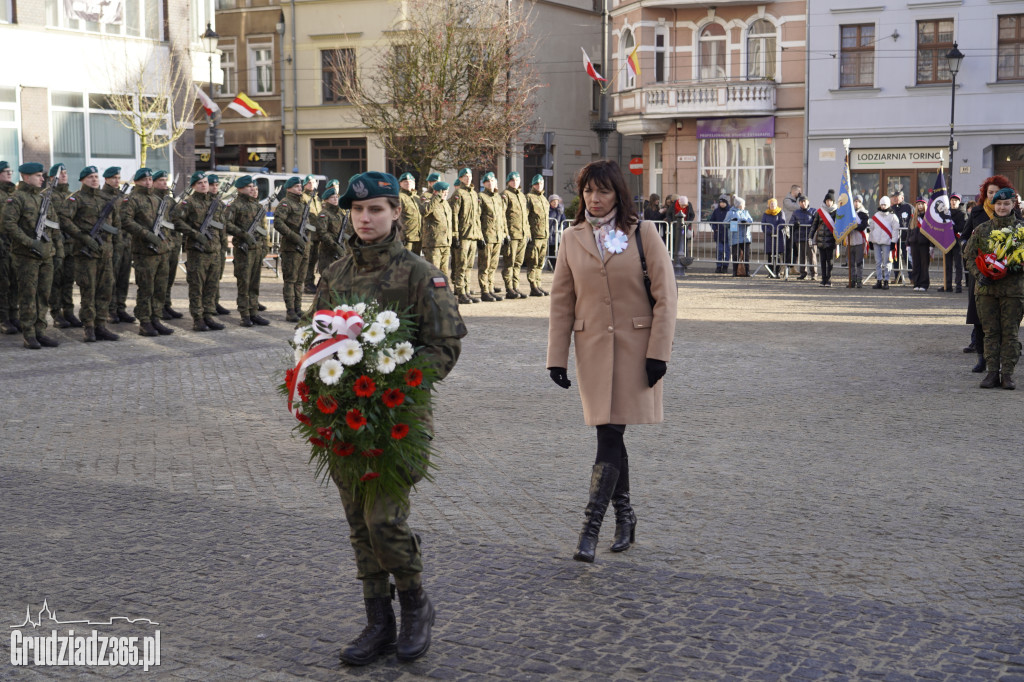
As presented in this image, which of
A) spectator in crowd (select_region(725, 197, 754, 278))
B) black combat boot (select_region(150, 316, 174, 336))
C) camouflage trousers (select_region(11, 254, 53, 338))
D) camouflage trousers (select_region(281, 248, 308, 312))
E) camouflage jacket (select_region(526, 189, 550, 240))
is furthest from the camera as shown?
spectator in crowd (select_region(725, 197, 754, 278))

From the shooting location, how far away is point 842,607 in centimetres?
549

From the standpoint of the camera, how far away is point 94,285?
53.1ft

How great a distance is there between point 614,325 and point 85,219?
1169 centimetres

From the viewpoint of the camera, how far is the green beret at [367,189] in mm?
4934

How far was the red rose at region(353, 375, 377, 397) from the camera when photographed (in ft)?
15.0

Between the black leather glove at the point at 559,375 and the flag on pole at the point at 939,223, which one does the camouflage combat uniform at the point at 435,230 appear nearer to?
the flag on pole at the point at 939,223

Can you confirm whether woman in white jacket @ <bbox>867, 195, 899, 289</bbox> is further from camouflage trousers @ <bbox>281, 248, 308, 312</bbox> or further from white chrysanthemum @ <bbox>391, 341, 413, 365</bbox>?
white chrysanthemum @ <bbox>391, 341, 413, 365</bbox>

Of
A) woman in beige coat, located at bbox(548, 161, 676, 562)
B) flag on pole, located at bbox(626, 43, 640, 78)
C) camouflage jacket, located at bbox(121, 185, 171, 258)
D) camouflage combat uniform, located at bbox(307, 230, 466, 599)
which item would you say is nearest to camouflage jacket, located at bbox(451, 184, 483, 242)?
camouflage jacket, located at bbox(121, 185, 171, 258)

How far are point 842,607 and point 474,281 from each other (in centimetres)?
2229

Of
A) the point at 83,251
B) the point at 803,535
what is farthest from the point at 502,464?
the point at 83,251

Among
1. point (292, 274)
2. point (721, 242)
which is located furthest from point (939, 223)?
point (292, 274)

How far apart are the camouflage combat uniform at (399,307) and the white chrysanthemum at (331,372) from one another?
→ 418 millimetres

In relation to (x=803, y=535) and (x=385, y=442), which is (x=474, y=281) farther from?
A: (x=385, y=442)

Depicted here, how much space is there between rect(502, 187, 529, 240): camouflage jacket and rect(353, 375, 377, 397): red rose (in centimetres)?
1830
